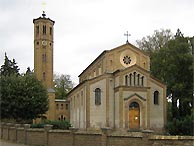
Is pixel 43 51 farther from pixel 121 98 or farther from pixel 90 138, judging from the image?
pixel 90 138

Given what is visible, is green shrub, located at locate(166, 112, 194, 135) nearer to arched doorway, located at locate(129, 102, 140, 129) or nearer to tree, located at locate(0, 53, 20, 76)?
arched doorway, located at locate(129, 102, 140, 129)

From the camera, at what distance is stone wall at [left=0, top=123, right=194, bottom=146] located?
1857 cm

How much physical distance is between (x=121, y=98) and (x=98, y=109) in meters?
3.43

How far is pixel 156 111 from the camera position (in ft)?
147

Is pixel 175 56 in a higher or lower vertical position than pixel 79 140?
higher

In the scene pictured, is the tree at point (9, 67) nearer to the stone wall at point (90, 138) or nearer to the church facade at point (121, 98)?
the church facade at point (121, 98)

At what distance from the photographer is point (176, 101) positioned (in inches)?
1857

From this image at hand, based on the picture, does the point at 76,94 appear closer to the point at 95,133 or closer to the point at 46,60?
the point at 46,60

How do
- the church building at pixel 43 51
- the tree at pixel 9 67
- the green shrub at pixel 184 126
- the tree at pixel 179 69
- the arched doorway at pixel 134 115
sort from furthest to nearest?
the tree at pixel 9 67 → the church building at pixel 43 51 → the arched doorway at pixel 134 115 → the tree at pixel 179 69 → the green shrub at pixel 184 126

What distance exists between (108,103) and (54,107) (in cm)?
1955

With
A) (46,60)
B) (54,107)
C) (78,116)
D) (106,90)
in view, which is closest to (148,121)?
(106,90)

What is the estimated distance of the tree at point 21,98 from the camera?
36.8 meters

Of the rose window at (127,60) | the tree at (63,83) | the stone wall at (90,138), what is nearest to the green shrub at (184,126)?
the rose window at (127,60)

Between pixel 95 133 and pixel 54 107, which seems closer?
pixel 95 133
